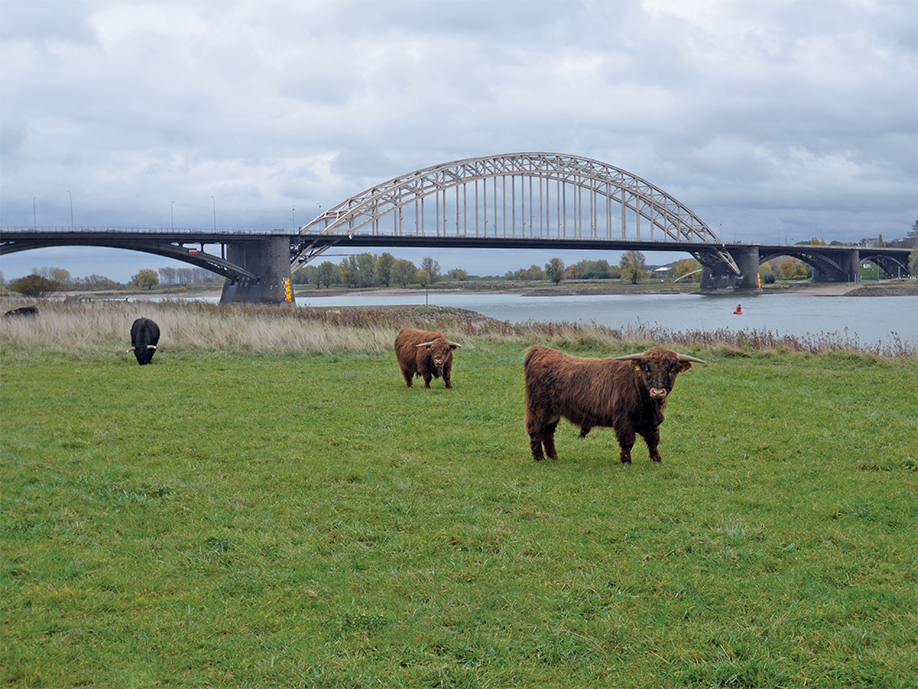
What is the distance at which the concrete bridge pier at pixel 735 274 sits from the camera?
93.7 metres

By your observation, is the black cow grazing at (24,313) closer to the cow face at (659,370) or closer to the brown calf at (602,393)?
the brown calf at (602,393)

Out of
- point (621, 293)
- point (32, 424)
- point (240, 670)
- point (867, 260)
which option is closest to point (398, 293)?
point (621, 293)

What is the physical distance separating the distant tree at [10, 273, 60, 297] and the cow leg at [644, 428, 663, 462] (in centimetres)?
7187

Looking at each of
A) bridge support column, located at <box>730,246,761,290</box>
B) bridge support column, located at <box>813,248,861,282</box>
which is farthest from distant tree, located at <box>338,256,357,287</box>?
bridge support column, located at <box>813,248,861,282</box>

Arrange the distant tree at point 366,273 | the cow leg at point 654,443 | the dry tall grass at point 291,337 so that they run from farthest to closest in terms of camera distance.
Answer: the distant tree at point 366,273, the dry tall grass at point 291,337, the cow leg at point 654,443

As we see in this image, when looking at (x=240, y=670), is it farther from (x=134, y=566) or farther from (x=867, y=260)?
(x=867, y=260)

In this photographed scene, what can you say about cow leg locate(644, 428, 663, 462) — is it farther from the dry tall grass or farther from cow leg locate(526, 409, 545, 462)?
the dry tall grass

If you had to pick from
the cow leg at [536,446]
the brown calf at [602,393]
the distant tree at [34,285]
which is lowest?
the cow leg at [536,446]

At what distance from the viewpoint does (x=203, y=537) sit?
545 centimetres

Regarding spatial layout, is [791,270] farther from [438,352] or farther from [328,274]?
[438,352]

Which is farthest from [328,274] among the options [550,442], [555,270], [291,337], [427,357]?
[550,442]

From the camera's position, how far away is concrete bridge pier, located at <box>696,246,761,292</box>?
93.7m

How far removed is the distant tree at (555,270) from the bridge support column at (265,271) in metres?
56.4

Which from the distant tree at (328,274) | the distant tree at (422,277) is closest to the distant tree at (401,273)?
the distant tree at (422,277)
